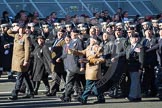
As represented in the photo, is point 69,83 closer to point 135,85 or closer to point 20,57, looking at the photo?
point 20,57

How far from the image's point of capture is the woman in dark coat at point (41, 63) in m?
14.8

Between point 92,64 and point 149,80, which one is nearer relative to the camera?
point 92,64

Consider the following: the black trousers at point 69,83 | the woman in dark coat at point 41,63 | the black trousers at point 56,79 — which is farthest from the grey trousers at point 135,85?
the woman in dark coat at point 41,63

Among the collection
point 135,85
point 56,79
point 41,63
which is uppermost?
point 41,63

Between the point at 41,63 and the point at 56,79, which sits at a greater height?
the point at 41,63

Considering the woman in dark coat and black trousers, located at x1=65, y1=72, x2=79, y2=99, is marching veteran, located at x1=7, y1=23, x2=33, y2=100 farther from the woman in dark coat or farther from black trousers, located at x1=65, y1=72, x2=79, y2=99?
black trousers, located at x1=65, y1=72, x2=79, y2=99

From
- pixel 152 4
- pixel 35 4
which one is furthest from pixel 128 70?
pixel 152 4

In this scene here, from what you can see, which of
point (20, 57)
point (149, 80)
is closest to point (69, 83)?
point (20, 57)

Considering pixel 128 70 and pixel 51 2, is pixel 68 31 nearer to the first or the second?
pixel 128 70

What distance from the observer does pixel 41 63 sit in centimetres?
1512

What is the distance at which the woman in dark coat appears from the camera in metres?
14.8

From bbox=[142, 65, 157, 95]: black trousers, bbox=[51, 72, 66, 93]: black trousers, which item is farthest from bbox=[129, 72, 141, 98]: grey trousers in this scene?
bbox=[51, 72, 66, 93]: black trousers

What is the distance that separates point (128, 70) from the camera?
47.2ft

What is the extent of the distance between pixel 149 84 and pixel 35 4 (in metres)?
13.5
